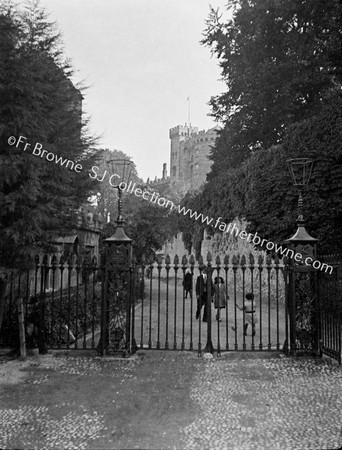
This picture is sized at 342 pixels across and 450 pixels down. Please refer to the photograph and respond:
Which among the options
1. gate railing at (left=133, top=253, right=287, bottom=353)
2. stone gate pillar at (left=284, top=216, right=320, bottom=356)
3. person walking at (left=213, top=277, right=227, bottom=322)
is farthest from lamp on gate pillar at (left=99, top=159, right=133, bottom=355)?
stone gate pillar at (left=284, top=216, right=320, bottom=356)

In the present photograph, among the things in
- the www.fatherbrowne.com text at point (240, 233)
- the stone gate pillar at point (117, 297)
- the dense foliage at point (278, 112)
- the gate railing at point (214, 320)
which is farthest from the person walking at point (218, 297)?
the dense foliage at point (278, 112)

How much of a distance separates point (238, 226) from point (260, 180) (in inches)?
132

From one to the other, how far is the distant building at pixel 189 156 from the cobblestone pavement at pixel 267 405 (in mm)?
66555

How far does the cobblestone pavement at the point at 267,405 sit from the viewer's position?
3.76 meters

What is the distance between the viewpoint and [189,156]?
81.5m

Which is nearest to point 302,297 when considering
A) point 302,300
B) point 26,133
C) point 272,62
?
point 302,300

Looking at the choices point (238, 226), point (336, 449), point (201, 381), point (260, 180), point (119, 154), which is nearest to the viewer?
point (336, 449)

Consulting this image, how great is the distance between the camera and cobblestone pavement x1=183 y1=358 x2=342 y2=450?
3.76 m

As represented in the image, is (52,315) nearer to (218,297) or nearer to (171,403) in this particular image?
(171,403)

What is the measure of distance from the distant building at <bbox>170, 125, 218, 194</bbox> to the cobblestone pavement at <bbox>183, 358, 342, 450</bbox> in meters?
66.6

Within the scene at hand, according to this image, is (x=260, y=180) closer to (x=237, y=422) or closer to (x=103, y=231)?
(x=103, y=231)

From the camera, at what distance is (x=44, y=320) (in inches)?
280

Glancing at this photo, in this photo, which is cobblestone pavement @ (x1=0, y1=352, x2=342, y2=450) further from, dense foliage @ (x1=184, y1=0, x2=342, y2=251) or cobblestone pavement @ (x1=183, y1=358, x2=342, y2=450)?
dense foliage @ (x1=184, y1=0, x2=342, y2=251)

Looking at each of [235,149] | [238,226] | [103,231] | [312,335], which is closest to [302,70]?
[235,149]
